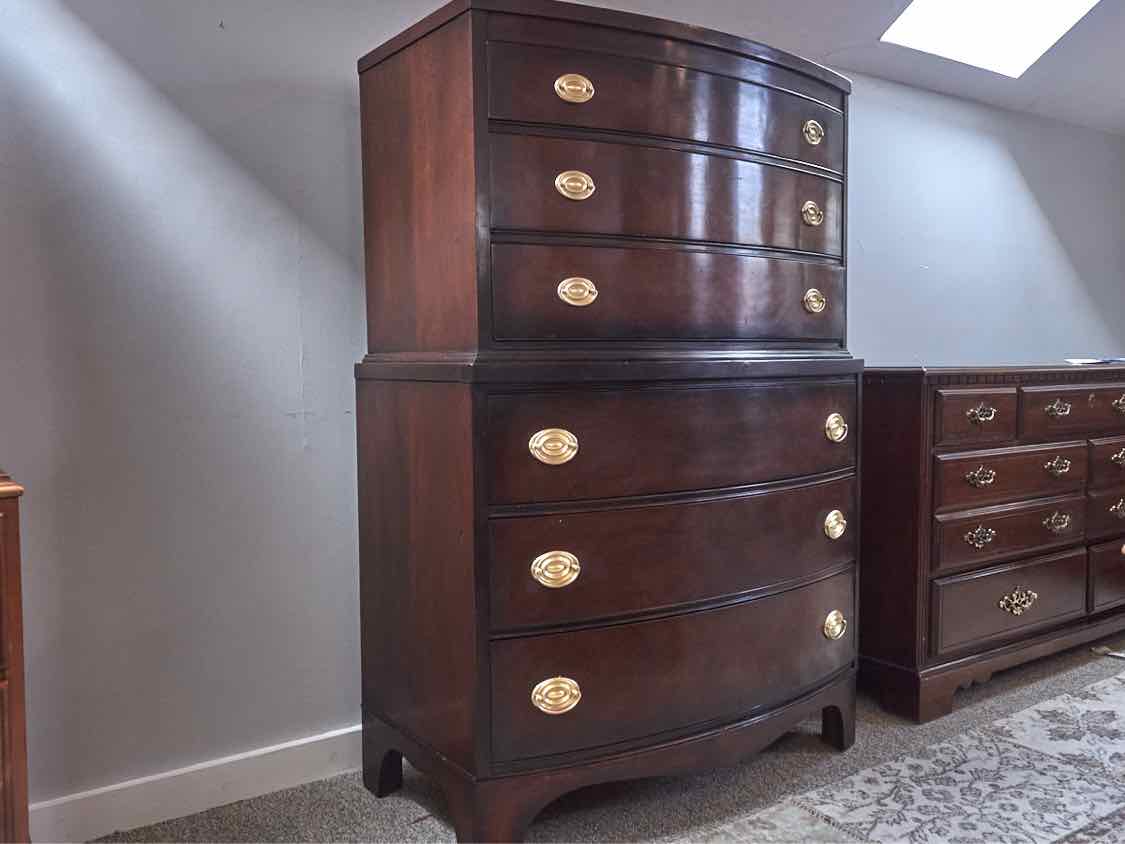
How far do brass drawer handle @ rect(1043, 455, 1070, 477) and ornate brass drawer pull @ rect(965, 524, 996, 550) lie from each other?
28 centimetres

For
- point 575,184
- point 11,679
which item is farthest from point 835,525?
point 11,679

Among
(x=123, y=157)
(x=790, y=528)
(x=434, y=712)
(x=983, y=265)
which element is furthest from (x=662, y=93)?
(x=983, y=265)

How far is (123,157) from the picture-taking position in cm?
179

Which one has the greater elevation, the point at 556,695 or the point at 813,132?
the point at 813,132

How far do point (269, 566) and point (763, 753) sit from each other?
1162 mm

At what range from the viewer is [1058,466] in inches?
101

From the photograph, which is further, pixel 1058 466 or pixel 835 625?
pixel 1058 466

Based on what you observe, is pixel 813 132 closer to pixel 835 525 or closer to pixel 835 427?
pixel 835 427

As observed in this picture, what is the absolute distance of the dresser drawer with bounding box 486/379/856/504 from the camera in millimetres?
1592

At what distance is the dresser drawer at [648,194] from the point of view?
1601 mm

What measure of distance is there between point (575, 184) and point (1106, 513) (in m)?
2.00

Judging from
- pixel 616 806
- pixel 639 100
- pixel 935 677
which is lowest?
pixel 616 806

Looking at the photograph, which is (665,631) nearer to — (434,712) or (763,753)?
(434,712)

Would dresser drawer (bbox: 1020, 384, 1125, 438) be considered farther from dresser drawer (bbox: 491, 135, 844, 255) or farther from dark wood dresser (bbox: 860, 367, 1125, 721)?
dresser drawer (bbox: 491, 135, 844, 255)
